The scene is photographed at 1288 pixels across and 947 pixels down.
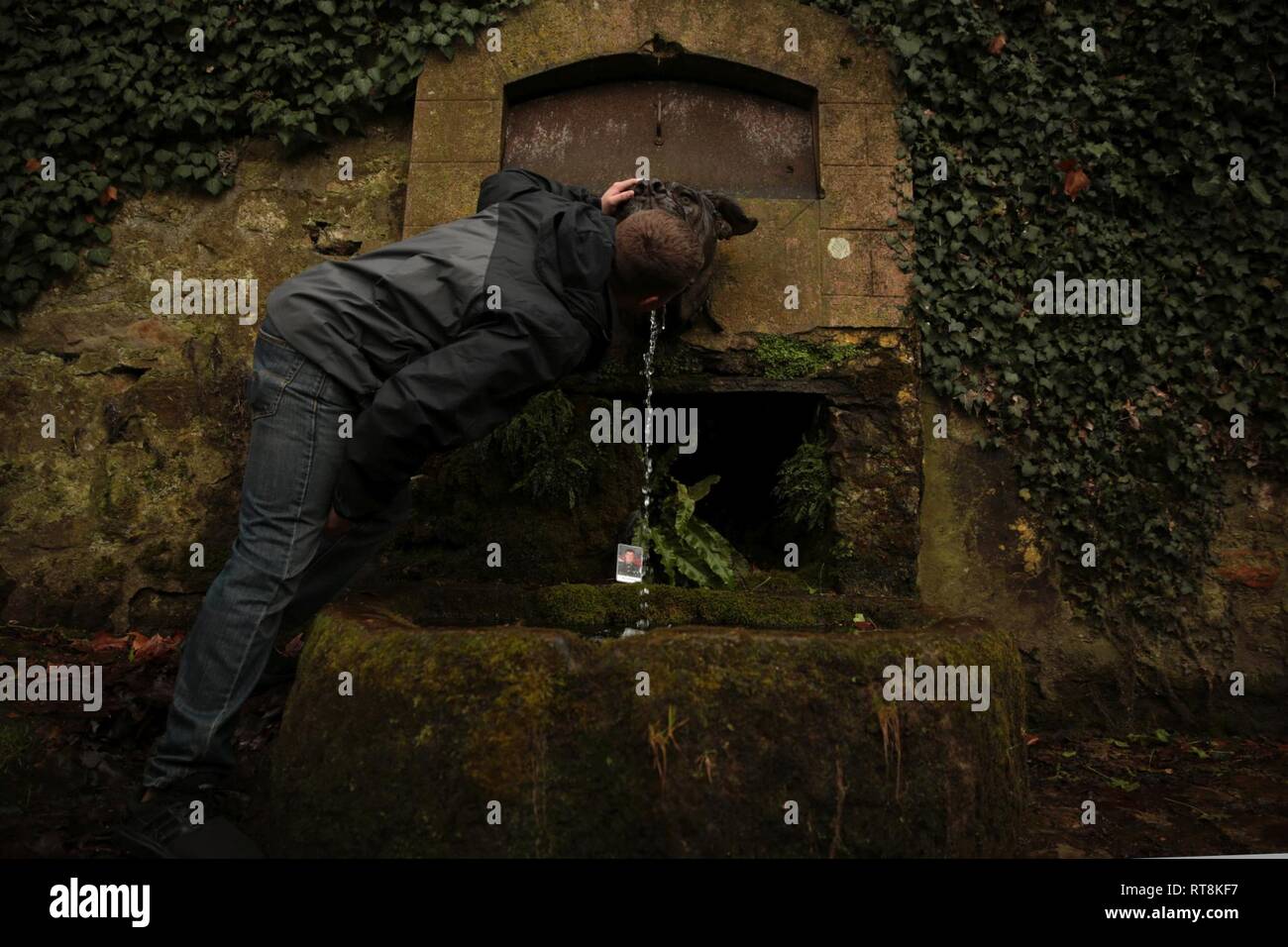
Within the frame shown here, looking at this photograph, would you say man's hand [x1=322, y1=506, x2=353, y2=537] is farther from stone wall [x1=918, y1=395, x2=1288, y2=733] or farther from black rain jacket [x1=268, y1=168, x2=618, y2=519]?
stone wall [x1=918, y1=395, x2=1288, y2=733]

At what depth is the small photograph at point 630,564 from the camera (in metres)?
4.03

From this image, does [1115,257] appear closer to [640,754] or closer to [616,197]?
[616,197]

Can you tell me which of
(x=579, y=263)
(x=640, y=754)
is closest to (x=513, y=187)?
(x=579, y=263)

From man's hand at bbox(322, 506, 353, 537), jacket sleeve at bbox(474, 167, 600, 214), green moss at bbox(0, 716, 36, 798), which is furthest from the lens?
jacket sleeve at bbox(474, 167, 600, 214)

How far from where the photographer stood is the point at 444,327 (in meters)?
2.84

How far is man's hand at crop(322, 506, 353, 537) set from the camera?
2898mm

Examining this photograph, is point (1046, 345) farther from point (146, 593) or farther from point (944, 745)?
point (146, 593)

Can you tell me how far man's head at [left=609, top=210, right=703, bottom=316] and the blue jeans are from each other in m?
0.84

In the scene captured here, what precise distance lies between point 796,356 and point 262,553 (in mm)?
2269

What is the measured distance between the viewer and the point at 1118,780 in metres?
3.76

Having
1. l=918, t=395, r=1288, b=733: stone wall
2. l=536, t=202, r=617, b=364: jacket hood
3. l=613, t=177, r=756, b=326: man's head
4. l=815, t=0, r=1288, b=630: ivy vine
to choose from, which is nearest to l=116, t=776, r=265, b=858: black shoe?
l=536, t=202, r=617, b=364: jacket hood

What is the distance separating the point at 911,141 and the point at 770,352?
108cm

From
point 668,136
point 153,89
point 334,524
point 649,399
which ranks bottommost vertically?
point 334,524
